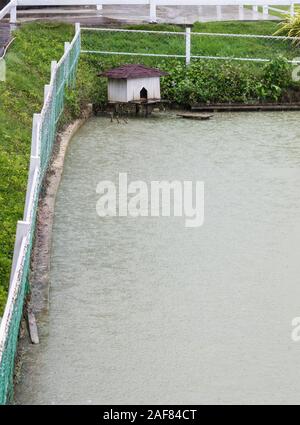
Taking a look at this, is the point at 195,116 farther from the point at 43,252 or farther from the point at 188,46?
the point at 43,252

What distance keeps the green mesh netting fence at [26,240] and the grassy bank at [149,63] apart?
617mm

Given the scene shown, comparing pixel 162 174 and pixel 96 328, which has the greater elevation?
pixel 162 174

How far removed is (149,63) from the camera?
81.5 feet

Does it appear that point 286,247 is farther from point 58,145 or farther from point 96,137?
point 96,137

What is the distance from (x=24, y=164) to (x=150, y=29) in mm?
11076

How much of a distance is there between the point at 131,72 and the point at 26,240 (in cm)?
1223

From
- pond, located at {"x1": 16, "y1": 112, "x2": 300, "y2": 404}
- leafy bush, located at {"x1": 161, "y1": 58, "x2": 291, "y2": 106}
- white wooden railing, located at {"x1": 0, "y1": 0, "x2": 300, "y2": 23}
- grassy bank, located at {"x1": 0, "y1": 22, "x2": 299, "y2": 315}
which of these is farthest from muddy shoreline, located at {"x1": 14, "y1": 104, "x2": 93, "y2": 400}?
white wooden railing, located at {"x1": 0, "y1": 0, "x2": 300, "y2": 23}

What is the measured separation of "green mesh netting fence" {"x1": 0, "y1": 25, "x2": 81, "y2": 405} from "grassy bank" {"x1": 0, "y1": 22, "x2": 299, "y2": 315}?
2.02 ft

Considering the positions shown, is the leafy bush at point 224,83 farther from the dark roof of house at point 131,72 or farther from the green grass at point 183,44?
the green grass at point 183,44

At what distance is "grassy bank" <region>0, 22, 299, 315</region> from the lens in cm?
2023

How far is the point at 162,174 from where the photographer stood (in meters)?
18.0

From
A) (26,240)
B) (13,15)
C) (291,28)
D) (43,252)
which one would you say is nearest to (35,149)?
(43,252)

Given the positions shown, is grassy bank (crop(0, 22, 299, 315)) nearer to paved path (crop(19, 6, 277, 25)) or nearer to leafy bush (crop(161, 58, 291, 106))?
leafy bush (crop(161, 58, 291, 106))

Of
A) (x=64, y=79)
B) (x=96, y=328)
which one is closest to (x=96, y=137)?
(x=64, y=79)
